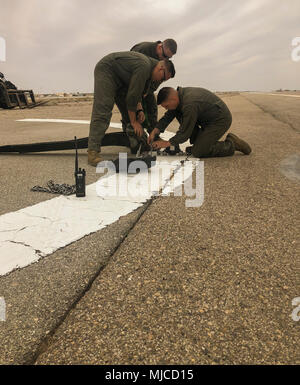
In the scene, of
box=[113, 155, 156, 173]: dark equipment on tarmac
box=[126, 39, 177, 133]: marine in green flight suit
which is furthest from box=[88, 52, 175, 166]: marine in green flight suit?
box=[126, 39, 177, 133]: marine in green flight suit

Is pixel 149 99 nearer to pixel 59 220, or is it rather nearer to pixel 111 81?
pixel 111 81

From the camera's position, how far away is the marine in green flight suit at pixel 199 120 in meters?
3.49

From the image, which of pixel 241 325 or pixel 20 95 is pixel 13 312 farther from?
pixel 20 95

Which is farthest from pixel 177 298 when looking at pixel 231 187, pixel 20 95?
pixel 20 95

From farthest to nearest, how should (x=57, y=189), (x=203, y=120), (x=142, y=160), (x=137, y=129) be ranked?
(x=203, y=120), (x=137, y=129), (x=142, y=160), (x=57, y=189)

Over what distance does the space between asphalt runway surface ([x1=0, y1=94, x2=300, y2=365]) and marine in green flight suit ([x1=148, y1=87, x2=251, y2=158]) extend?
1779 millimetres

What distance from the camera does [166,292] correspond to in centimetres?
112

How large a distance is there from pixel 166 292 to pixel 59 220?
97 cm

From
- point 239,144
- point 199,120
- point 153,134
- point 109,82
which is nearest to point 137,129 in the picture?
point 153,134

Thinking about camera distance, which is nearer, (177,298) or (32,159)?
(177,298)

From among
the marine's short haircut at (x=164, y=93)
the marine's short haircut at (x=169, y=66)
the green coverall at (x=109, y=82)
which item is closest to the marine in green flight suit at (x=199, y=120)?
the marine's short haircut at (x=164, y=93)

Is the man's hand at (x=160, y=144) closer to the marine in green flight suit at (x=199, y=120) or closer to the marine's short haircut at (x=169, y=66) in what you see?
the marine in green flight suit at (x=199, y=120)

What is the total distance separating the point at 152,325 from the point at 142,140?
2.88 meters
